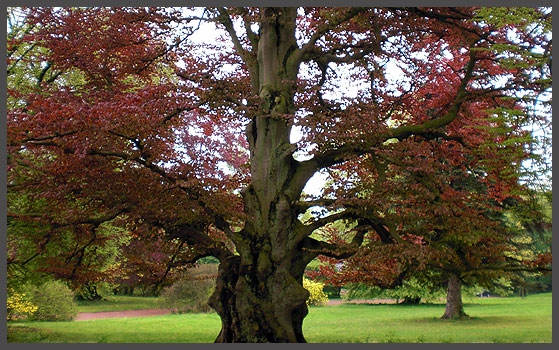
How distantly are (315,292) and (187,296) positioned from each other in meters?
7.27

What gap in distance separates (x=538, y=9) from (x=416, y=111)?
131 inches

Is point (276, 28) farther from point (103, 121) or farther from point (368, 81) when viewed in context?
point (103, 121)

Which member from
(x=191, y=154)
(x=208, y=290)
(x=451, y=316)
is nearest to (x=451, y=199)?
(x=191, y=154)

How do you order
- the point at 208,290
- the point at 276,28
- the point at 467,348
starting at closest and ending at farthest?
the point at 467,348 < the point at 276,28 < the point at 208,290

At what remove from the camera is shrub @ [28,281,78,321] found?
61.3ft

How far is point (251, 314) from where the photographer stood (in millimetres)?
8406

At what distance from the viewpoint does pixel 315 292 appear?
84.4ft

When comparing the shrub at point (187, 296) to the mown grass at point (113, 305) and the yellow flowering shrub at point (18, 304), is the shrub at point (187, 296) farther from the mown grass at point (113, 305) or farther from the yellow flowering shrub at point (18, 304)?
the yellow flowering shrub at point (18, 304)

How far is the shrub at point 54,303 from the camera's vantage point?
18.7m

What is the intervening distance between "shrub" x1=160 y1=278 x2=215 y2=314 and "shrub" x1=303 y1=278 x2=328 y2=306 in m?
5.36

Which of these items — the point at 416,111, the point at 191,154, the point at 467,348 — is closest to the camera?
the point at 467,348

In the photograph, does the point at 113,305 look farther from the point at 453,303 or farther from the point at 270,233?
the point at 270,233

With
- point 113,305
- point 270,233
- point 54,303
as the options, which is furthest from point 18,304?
point 113,305

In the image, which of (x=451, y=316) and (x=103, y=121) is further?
(x=451, y=316)
